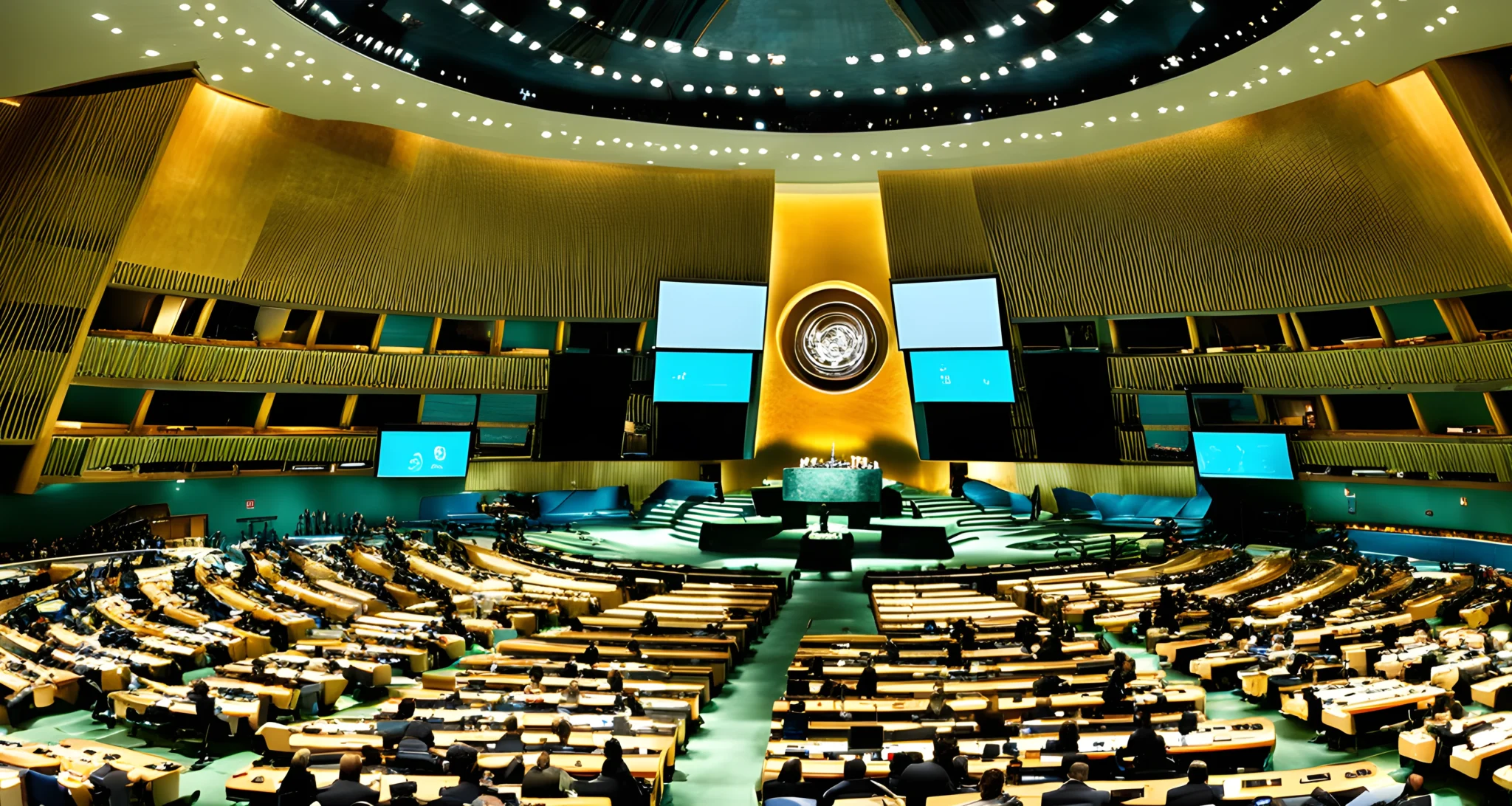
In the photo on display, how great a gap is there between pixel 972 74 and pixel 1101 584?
12.0m

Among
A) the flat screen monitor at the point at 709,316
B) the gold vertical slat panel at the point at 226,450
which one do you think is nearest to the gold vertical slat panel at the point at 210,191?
the gold vertical slat panel at the point at 226,450

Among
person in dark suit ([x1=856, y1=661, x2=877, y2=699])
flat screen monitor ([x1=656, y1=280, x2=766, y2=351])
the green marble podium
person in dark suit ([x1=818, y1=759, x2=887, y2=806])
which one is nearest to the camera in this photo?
person in dark suit ([x1=818, y1=759, x2=887, y2=806])

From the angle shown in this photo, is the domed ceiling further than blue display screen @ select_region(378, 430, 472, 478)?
No

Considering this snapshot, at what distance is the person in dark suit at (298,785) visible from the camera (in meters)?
6.09

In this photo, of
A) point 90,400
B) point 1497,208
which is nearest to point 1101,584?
point 1497,208

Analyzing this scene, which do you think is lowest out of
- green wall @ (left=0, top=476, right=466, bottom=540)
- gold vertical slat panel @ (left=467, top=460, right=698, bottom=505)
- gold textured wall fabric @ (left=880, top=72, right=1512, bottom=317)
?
green wall @ (left=0, top=476, right=466, bottom=540)

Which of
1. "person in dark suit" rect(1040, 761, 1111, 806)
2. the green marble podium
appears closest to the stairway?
the green marble podium

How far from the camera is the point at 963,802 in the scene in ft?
20.1

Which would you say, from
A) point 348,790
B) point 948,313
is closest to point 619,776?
point 348,790

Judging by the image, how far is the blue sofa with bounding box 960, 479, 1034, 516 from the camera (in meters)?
25.1

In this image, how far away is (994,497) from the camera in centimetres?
2605

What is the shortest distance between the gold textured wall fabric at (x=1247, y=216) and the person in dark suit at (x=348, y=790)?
67.2 feet

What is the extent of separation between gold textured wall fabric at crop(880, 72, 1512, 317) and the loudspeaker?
8.58 metres

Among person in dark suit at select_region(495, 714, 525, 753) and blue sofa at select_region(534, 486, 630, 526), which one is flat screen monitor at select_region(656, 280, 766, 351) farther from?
person in dark suit at select_region(495, 714, 525, 753)
